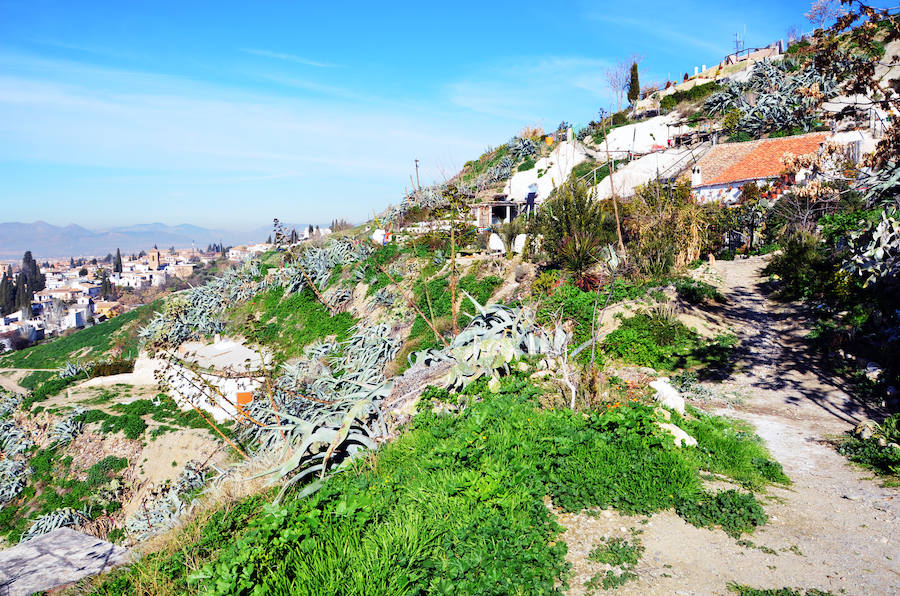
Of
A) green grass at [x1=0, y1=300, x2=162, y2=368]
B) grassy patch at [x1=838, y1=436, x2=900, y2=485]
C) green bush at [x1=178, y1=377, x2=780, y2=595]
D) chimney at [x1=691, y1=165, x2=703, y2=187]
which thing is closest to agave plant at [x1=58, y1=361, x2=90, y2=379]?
green grass at [x1=0, y1=300, x2=162, y2=368]

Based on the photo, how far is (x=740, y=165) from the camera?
22.1 metres

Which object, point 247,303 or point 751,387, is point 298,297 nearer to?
point 247,303

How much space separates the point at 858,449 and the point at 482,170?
123 ft

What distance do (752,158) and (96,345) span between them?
38876mm

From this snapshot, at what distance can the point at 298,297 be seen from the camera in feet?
67.2

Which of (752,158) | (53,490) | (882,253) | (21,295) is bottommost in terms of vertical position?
(21,295)

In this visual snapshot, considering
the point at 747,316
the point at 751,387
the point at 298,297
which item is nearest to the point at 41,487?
the point at 298,297

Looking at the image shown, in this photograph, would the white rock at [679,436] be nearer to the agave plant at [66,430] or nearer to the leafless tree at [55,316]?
the agave plant at [66,430]

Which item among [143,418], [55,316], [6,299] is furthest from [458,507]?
[6,299]

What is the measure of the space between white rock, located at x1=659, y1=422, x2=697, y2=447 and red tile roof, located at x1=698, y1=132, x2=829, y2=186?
1867cm

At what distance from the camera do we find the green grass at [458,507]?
2.94m

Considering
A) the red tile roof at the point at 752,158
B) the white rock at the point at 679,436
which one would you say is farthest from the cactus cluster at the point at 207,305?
the red tile roof at the point at 752,158

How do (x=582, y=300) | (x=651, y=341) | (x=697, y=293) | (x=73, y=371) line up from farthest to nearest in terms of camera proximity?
(x=73, y=371) → (x=697, y=293) → (x=582, y=300) → (x=651, y=341)

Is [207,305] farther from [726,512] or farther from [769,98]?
[769,98]
